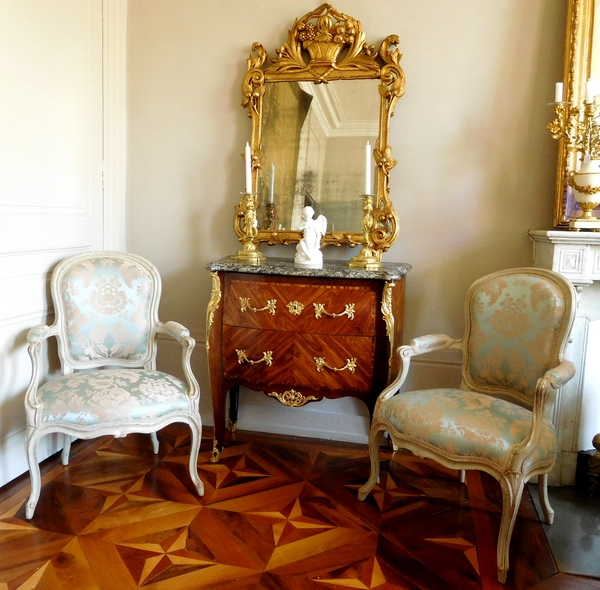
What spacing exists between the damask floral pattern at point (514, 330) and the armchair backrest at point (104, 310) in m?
1.47

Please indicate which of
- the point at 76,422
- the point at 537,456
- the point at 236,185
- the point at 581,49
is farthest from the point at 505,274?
the point at 76,422

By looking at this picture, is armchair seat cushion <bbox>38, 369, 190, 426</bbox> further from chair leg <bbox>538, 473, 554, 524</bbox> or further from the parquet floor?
chair leg <bbox>538, 473, 554, 524</bbox>

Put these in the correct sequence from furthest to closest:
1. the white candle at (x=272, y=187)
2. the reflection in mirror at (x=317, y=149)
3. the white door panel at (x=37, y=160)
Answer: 1. the white candle at (x=272, y=187)
2. the reflection in mirror at (x=317, y=149)
3. the white door panel at (x=37, y=160)

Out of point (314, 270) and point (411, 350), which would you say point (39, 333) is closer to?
point (314, 270)

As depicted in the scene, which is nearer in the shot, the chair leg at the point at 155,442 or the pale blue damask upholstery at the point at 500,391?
the pale blue damask upholstery at the point at 500,391

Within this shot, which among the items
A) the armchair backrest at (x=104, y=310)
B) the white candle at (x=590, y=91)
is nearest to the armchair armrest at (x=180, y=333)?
the armchair backrest at (x=104, y=310)

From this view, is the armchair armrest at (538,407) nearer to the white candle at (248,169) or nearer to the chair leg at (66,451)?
the white candle at (248,169)

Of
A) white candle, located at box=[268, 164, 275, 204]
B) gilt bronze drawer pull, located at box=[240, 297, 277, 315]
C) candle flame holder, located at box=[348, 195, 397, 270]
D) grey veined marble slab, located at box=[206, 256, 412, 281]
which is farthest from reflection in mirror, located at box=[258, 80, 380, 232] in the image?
gilt bronze drawer pull, located at box=[240, 297, 277, 315]

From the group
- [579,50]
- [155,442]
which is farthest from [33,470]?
[579,50]

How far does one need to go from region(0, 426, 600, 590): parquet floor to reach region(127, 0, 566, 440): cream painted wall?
0.53 meters

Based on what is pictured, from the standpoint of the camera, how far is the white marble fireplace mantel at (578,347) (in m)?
2.38

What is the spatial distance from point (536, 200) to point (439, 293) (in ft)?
2.08

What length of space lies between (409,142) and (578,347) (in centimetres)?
124

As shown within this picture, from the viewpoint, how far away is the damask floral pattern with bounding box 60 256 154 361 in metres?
2.55
